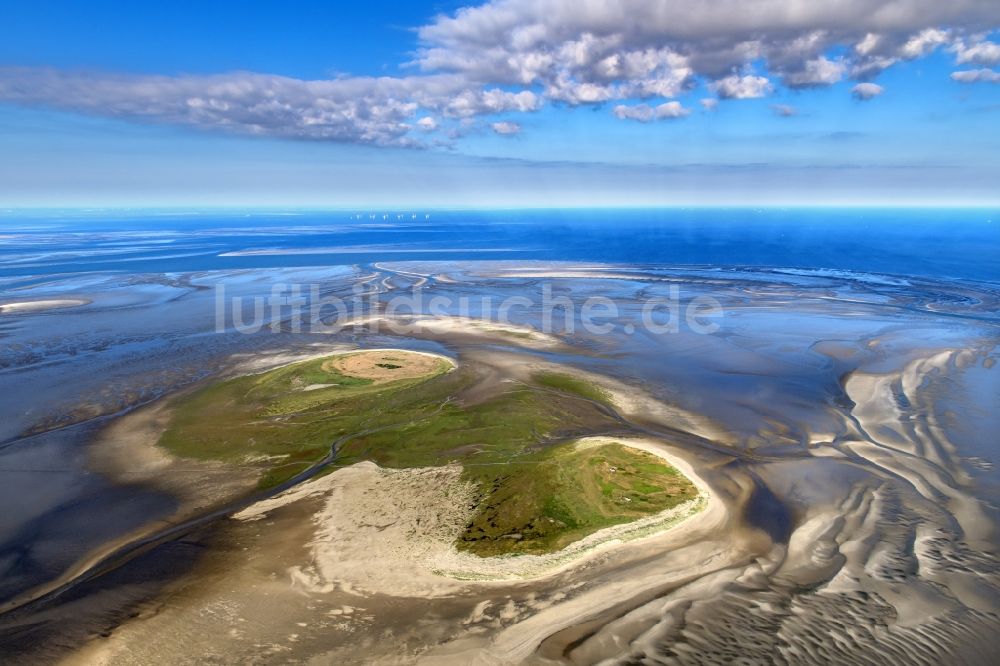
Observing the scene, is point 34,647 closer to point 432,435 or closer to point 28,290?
point 432,435

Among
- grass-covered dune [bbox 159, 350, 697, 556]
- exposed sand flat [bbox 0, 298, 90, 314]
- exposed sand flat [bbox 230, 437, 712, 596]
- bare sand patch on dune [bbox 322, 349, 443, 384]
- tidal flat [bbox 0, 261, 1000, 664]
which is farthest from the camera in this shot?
exposed sand flat [bbox 0, 298, 90, 314]

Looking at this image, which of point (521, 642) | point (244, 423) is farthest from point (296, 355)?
point (521, 642)

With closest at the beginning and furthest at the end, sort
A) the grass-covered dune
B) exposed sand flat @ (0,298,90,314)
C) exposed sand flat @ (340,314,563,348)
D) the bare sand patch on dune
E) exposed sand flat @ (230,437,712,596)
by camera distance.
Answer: exposed sand flat @ (230,437,712,596), the grass-covered dune, the bare sand patch on dune, exposed sand flat @ (340,314,563,348), exposed sand flat @ (0,298,90,314)

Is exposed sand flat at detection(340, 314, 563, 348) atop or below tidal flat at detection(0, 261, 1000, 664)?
atop

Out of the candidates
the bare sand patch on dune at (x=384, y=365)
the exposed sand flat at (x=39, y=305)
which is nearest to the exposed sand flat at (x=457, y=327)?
the bare sand patch on dune at (x=384, y=365)

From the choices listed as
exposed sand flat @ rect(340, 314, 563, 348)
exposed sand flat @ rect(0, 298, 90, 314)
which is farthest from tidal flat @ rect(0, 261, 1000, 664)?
exposed sand flat @ rect(0, 298, 90, 314)

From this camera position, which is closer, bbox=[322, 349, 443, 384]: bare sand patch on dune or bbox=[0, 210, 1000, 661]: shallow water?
bbox=[0, 210, 1000, 661]: shallow water

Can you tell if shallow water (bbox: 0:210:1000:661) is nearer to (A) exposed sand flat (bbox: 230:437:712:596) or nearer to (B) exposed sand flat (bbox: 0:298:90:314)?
(B) exposed sand flat (bbox: 0:298:90:314)
